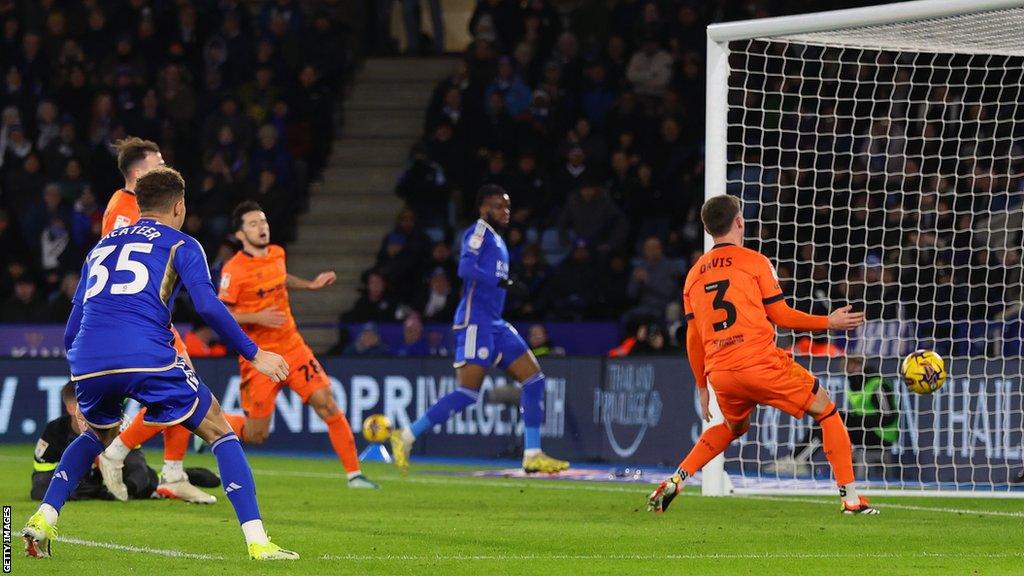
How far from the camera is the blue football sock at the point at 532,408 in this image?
13.0 metres

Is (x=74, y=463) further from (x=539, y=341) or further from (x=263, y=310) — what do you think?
(x=539, y=341)

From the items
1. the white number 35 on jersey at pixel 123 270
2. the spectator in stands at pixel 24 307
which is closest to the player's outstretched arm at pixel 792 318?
the white number 35 on jersey at pixel 123 270

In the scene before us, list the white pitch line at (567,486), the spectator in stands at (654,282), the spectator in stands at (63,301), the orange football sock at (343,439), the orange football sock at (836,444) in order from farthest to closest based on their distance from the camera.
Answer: the spectator in stands at (63,301)
the spectator in stands at (654,282)
the orange football sock at (343,439)
the white pitch line at (567,486)
the orange football sock at (836,444)

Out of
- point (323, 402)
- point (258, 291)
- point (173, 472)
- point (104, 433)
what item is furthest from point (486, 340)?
point (104, 433)

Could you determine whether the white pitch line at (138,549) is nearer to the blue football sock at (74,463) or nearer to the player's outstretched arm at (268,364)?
the blue football sock at (74,463)

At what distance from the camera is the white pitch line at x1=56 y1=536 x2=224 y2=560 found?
23.8 ft

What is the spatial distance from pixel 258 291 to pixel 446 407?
242cm

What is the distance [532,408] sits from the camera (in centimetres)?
1305

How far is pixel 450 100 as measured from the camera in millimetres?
20234

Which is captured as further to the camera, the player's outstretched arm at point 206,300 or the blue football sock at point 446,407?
the blue football sock at point 446,407

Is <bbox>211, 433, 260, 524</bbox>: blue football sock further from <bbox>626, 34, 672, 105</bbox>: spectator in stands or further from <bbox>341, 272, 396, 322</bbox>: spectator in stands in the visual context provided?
Answer: <bbox>626, 34, 672, 105</bbox>: spectator in stands

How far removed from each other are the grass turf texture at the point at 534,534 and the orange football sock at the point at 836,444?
0.28 m

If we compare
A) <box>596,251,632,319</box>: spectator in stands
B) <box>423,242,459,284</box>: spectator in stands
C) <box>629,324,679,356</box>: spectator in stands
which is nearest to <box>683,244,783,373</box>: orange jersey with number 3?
<box>629,324,679,356</box>: spectator in stands

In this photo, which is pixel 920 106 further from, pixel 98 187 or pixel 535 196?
pixel 98 187
